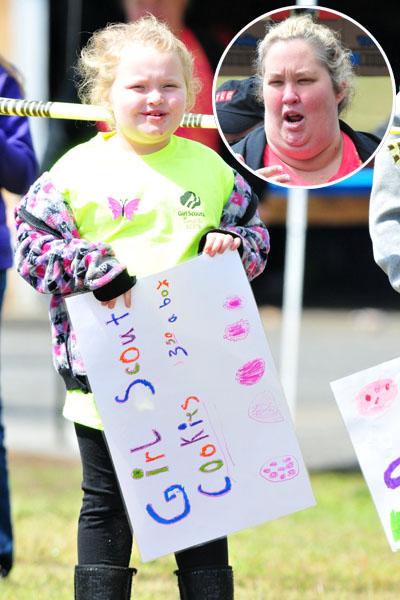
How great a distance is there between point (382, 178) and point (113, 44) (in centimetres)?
68

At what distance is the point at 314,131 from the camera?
2.98 m

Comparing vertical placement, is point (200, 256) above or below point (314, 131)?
below

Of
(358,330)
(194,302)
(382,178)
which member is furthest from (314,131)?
(358,330)

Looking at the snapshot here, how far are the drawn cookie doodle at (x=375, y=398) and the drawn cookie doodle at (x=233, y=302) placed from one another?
0.32 m

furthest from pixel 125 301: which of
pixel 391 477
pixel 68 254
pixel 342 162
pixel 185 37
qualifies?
pixel 185 37

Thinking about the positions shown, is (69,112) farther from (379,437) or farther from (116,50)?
(379,437)

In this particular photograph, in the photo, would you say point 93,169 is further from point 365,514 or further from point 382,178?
point 365,514

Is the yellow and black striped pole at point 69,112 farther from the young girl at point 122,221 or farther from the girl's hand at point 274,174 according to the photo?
the girl's hand at point 274,174

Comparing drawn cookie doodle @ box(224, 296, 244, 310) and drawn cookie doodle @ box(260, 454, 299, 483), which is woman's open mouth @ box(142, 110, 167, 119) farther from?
drawn cookie doodle @ box(260, 454, 299, 483)

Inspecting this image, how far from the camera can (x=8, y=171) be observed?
3986 millimetres

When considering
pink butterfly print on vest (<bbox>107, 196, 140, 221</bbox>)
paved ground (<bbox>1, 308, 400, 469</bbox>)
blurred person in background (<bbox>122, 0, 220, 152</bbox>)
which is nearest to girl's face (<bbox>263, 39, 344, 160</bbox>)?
pink butterfly print on vest (<bbox>107, 196, 140, 221</bbox>)

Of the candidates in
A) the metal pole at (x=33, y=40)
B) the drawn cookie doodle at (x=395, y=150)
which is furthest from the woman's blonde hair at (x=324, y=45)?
the metal pole at (x=33, y=40)

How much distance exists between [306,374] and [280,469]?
289 inches

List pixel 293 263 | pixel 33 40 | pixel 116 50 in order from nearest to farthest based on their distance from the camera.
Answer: pixel 116 50 < pixel 293 263 < pixel 33 40
